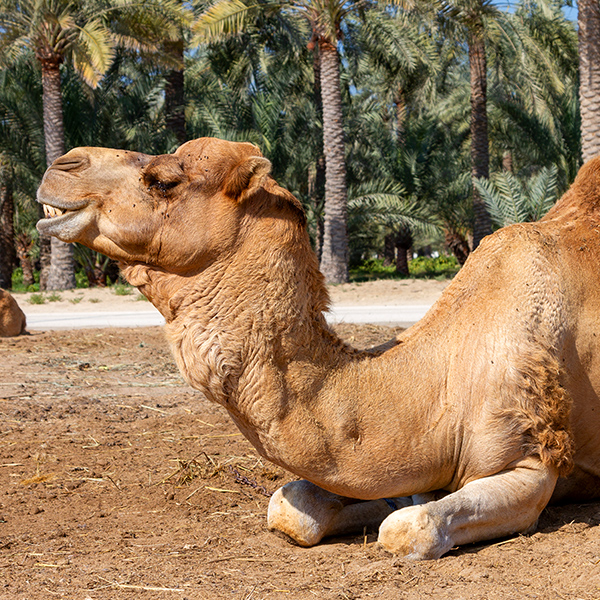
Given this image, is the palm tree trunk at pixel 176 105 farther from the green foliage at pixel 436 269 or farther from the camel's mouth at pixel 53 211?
the camel's mouth at pixel 53 211

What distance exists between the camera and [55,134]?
68.2 ft

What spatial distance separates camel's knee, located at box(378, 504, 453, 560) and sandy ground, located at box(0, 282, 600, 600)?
47 millimetres

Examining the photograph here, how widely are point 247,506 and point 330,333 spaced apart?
4.31 feet

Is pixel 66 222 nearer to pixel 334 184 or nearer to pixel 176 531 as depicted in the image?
pixel 176 531

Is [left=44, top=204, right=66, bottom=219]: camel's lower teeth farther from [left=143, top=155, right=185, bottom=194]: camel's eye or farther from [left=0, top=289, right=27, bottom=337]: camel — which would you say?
[left=0, top=289, right=27, bottom=337]: camel

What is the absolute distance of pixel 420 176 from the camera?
1000 inches

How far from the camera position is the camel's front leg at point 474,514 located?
9.02 ft

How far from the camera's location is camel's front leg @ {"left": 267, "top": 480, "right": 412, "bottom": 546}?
121 inches

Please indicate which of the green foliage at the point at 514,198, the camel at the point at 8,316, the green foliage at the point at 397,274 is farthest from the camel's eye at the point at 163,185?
the green foliage at the point at 397,274

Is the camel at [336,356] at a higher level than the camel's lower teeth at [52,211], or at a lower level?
lower

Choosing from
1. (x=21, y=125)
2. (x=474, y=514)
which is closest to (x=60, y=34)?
(x=21, y=125)

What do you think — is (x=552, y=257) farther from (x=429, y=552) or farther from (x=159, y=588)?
(x=159, y=588)

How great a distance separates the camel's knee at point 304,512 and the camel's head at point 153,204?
109cm

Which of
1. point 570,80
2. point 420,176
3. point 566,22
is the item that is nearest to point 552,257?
point 420,176
